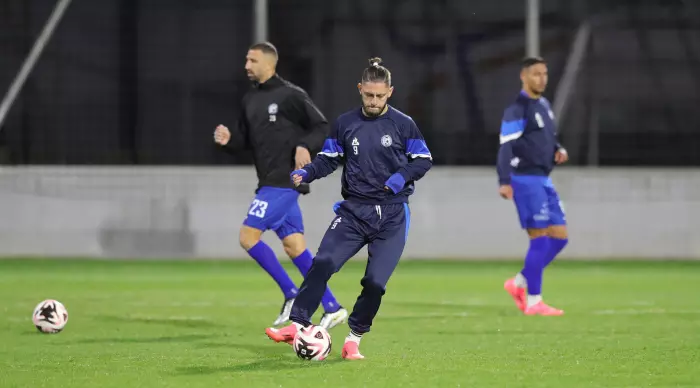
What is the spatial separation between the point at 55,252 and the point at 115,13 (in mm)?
3168

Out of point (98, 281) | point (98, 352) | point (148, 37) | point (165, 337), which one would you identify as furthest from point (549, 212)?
point (148, 37)

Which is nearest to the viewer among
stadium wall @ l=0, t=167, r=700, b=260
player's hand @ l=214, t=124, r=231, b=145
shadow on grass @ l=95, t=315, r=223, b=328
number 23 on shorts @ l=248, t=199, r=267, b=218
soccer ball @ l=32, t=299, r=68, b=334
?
soccer ball @ l=32, t=299, r=68, b=334

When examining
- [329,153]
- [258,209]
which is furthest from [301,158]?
[329,153]

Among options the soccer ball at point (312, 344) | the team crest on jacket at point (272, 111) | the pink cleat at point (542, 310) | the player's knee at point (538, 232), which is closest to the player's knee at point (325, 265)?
the soccer ball at point (312, 344)

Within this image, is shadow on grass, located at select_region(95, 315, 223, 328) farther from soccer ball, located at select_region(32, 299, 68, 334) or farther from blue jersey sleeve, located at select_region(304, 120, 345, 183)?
blue jersey sleeve, located at select_region(304, 120, 345, 183)

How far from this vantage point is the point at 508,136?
11867 mm

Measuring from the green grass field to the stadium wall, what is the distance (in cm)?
125

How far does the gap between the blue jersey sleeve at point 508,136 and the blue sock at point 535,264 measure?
0.59m

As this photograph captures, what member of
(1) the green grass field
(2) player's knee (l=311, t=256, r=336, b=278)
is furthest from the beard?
(1) the green grass field

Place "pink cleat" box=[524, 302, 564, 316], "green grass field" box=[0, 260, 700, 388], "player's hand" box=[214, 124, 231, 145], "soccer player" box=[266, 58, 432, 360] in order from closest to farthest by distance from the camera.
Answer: "green grass field" box=[0, 260, 700, 388] → "soccer player" box=[266, 58, 432, 360] → "player's hand" box=[214, 124, 231, 145] → "pink cleat" box=[524, 302, 564, 316]

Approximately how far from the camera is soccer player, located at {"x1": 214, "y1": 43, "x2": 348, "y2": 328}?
10.4 meters

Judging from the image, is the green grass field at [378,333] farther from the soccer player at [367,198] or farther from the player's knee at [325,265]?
the player's knee at [325,265]

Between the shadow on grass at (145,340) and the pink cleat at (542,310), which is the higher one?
the shadow on grass at (145,340)

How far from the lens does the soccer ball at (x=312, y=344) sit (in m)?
8.04
